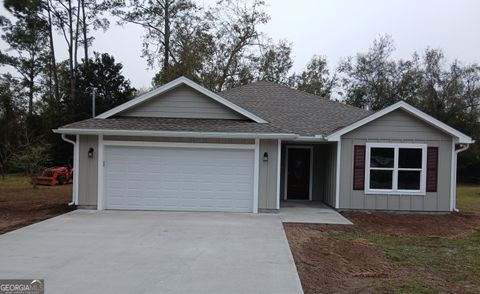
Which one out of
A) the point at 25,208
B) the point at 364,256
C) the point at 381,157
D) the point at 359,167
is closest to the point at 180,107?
the point at 25,208

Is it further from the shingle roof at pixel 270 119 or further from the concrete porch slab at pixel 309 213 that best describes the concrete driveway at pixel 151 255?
the shingle roof at pixel 270 119

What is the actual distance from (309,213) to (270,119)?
14.6 feet

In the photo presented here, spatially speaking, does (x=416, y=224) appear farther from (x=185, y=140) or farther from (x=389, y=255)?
(x=185, y=140)

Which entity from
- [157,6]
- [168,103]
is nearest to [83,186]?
[168,103]

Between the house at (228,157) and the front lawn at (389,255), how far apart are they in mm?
1398

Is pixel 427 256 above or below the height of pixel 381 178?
below

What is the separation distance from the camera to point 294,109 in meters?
17.0

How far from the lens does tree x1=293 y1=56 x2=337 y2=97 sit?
36.0 m

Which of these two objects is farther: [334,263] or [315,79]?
[315,79]

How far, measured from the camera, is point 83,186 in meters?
12.0

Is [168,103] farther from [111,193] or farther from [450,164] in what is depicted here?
[450,164]

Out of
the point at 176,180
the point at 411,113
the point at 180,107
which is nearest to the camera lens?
the point at 176,180

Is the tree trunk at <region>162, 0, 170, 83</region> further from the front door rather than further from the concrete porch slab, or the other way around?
the concrete porch slab

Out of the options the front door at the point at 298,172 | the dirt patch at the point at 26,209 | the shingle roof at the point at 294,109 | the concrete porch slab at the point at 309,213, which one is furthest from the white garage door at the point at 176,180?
the front door at the point at 298,172
